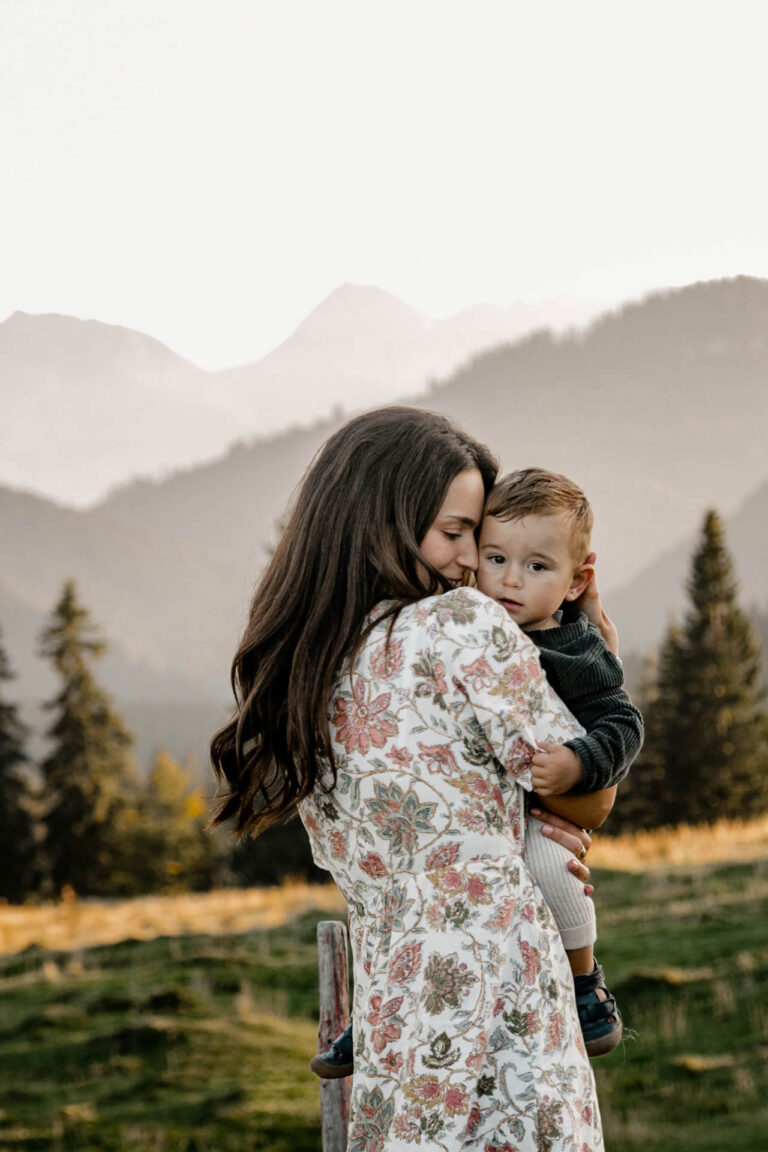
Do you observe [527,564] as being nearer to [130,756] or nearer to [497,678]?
[497,678]

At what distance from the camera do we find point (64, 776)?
33531mm

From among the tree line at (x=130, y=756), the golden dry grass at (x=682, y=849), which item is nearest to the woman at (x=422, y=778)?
the golden dry grass at (x=682, y=849)

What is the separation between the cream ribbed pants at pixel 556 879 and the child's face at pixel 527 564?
0.45 meters

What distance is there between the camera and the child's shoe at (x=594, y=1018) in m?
2.66

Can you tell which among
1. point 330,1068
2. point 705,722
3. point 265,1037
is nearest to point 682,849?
point 265,1037

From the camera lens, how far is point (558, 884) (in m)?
2.57

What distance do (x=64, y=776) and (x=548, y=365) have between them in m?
141

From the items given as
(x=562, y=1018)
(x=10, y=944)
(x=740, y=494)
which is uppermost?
(x=740, y=494)

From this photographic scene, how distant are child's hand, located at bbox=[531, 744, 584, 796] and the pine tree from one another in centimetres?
3094

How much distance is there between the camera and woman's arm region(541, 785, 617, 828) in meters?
2.50

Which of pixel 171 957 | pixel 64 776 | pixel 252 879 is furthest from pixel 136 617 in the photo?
pixel 171 957

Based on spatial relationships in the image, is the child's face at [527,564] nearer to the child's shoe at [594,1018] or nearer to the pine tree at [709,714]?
the child's shoe at [594,1018]

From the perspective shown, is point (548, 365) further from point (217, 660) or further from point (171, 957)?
point (171, 957)

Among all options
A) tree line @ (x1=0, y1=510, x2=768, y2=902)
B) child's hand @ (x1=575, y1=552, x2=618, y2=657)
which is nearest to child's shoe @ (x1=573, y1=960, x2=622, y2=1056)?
child's hand @ (x1=575, y1=552, x2=618, y2=657)
